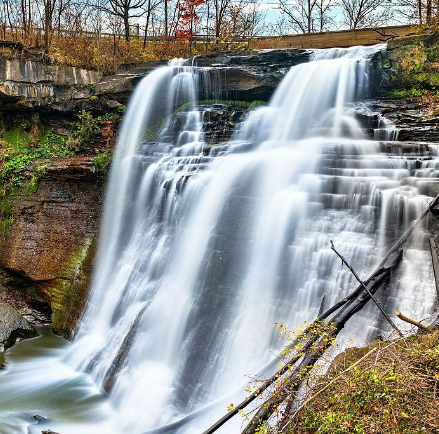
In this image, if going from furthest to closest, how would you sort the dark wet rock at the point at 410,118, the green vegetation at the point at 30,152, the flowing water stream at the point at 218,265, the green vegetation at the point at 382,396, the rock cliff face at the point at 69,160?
the green vegetation at the point at 30,152, the rock cliff face at the point at 69,160, the dark wet rock at the point at 410,118, the flowing water stream at the point at 218,265, the green vegetation at the point at 382,396

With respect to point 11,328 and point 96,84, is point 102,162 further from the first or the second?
point 11,328

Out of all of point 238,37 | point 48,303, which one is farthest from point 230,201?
point 238,37

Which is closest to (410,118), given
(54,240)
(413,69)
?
(413,69)

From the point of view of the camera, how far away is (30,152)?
482 inches

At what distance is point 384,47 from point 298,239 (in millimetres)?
7386

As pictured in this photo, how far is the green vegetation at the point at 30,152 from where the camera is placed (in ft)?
36.3

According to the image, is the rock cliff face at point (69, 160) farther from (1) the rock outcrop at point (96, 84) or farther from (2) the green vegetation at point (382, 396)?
(2) the green vegetation at point (382, 396)

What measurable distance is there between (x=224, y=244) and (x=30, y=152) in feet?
24.2

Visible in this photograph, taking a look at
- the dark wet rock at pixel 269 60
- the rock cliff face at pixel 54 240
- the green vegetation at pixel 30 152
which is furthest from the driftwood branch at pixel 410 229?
the dark wet rock at pixel 269 60

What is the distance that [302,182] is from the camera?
755cm

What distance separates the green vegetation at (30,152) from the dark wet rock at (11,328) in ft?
8.43

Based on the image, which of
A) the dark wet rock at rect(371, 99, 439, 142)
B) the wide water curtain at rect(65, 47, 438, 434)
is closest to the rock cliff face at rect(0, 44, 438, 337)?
the dark wet rock at rect(371, 99, 439, 142)

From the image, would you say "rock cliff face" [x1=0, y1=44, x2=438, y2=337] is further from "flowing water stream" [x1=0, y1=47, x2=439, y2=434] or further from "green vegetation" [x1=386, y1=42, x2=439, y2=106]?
"green vegetation" [x1=386, y1=42, x2=439, y2=106]

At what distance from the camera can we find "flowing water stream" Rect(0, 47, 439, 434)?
234 inches
